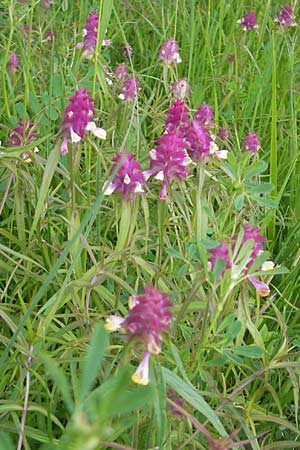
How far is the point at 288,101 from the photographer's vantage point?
2.33 meters

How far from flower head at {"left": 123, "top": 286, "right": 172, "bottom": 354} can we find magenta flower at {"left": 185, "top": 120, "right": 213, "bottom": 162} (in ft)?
1.74

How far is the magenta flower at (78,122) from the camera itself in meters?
1.21

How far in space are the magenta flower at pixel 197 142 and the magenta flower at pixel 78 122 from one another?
15 cm

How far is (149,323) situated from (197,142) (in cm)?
58

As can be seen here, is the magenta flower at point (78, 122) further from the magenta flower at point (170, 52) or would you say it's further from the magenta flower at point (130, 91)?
the magenta flower at point (170, 52)

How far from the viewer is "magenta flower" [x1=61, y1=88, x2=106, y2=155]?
1.21m

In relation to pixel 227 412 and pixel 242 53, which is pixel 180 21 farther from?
pixel 227 412

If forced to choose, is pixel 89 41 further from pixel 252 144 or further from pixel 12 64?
pixel 252 144

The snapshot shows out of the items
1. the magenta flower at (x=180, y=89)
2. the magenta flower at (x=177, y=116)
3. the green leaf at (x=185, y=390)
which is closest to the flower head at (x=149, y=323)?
the green leaf at (x=185, y=390)

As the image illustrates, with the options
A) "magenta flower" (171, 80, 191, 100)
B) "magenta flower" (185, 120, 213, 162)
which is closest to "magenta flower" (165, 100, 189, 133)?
"magenta flower" (185, 120, 213, 162)

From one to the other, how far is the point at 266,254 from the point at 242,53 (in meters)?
1.62

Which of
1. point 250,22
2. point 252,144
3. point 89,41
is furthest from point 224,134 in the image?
point 250,22

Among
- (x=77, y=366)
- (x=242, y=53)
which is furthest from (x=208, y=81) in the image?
(x=77, y=366)

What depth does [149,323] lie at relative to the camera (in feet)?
2.46
